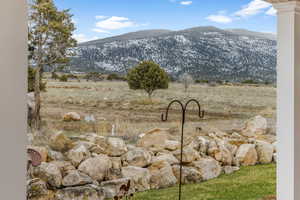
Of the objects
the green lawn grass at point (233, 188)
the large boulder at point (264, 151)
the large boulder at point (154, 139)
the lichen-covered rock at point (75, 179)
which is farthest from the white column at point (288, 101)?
the lichen-covered rock at point (75, 179)

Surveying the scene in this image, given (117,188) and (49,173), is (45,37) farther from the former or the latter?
(117,188)

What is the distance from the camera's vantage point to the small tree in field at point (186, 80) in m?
2.98

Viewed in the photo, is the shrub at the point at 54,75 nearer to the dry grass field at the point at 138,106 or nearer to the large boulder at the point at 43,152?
the dry grass field at the point at 138,106

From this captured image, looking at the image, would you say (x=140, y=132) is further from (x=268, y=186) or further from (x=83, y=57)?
(x=268, y=186)

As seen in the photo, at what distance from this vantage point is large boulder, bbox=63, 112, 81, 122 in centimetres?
236

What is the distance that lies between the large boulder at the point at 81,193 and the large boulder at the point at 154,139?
0.49m

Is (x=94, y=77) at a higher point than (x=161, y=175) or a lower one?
higher

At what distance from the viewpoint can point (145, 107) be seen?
2807 millimetres

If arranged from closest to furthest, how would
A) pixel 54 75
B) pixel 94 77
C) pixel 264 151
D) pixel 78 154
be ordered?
pixel 54 75 < pixel 78 154 < pixel 94 77 < pixel 264 151

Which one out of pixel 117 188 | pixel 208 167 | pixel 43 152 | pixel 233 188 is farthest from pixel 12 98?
pixel 233 188

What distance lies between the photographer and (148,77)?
284 centimetres

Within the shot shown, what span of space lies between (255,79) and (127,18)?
150 centimetres

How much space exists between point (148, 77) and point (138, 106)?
10.3 inches

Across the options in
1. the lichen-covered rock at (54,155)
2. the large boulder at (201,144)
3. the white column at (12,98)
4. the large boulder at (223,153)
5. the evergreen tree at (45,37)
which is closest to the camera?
the white column at (12,98)
